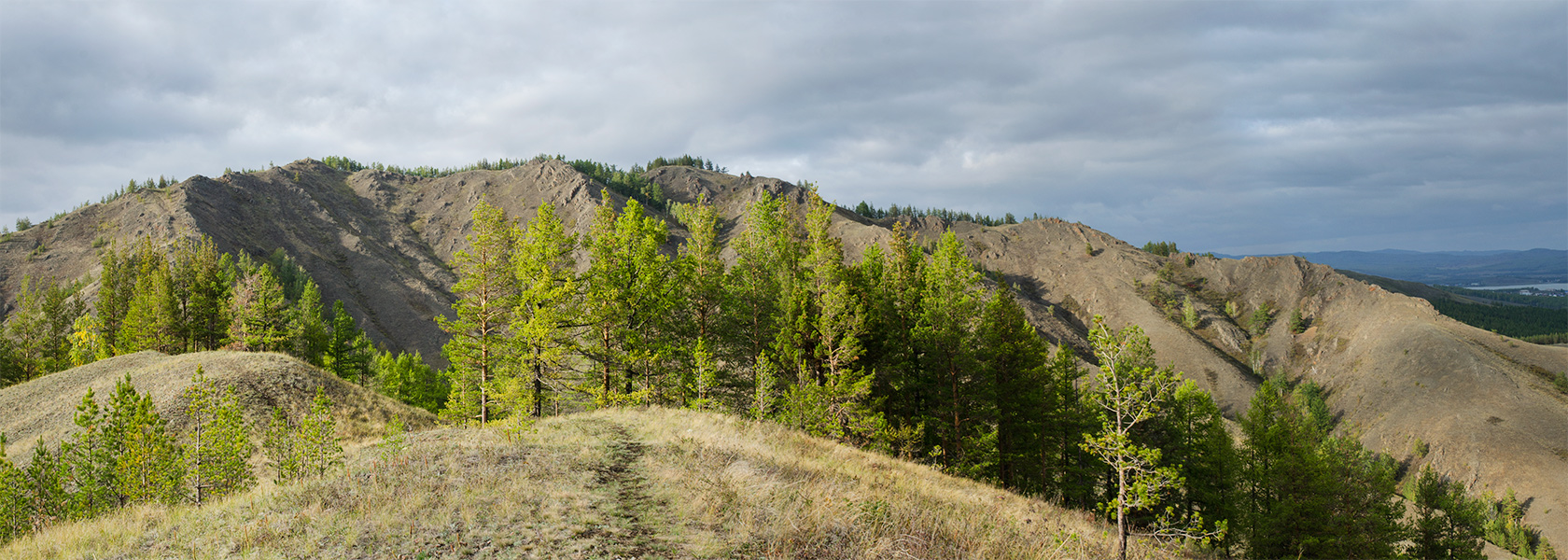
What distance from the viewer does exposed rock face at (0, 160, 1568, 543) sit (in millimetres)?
87125

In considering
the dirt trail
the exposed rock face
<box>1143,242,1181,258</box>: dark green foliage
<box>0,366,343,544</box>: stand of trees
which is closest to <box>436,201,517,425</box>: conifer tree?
<box>0,366,343,544</box>: stand of trees

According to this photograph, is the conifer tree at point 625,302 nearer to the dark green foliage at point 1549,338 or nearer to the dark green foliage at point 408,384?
the dark green foliage at point 408,384

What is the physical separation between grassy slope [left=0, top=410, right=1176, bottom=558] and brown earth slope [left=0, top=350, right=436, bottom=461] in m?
21.8

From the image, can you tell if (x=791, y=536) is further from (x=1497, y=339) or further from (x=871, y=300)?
(x=1497, y=339)

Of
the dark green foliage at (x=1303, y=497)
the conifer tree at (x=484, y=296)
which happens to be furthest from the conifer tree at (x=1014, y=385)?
the conifer tree at (x=484, y=296)

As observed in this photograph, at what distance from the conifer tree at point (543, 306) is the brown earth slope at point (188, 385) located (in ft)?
38.6

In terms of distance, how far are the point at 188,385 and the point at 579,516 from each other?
3453 centimetres

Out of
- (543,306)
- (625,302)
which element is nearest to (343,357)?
(543,306)

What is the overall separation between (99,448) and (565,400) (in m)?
12.9

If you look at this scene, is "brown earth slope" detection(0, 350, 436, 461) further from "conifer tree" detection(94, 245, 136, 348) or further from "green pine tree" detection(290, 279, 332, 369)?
"conifer tree" detection(94, 245, 136, 348)

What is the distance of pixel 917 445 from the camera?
2783 cm

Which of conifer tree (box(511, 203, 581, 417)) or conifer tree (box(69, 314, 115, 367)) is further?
conifer tree (box(69, 314, 115, 367))

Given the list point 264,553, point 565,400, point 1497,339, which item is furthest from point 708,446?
point 1497,339

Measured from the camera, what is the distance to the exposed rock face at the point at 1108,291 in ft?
286
